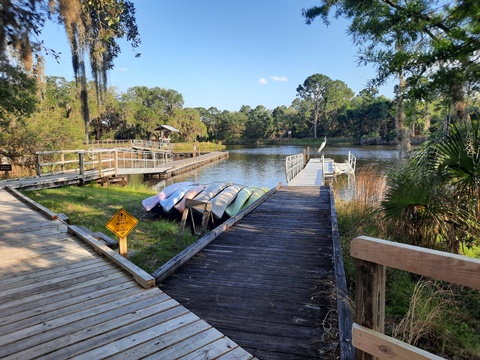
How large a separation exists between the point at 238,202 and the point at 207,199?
3.10 ft

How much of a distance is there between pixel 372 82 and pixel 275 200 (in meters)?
3.79

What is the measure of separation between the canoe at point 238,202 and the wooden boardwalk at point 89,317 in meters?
4.88

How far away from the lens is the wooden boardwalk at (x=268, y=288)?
7.96 feet

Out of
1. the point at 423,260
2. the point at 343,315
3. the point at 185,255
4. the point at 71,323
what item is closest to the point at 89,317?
the point at 71,323

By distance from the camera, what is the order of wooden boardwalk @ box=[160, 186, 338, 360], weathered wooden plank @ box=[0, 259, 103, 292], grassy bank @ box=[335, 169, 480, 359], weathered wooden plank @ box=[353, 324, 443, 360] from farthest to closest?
1. weathered wooden plank @ box=[0, 259, 103, 292]
2. grassy bank @ box=[335, 169, 480, 359]
3. wooden boardwalk @ box=[160, 186, 338, 360]
4. weathered wooden plank @ box=[353, 324, 443, 360]

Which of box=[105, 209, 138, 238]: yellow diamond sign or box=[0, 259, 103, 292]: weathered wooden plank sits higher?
box=[105, 209, 138, 238]: yellow diamond sign

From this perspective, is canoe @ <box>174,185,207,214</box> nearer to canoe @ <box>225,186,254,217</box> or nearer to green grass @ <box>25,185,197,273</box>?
green grass @ <box>25,185,197,273</box>

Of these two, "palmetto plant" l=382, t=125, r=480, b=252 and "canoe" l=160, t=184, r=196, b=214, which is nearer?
"palmetto plant" l=382, t=125, r=480, b=252

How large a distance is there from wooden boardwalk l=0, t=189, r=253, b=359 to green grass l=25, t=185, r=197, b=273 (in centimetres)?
132

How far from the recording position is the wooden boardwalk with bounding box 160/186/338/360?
243 centimetres

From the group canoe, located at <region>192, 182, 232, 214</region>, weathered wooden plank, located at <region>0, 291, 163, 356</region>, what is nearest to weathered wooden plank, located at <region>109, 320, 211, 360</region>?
weathered wooden plank, located at <region>0, 291, 163, 356</region>

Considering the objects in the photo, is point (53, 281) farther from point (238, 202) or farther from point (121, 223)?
point (238, 202)

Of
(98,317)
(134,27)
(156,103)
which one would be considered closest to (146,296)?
(98,317)

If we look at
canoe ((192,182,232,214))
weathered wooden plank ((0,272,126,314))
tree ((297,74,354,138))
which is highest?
tree ((297,74,354,138))
